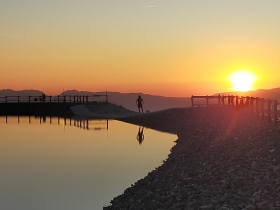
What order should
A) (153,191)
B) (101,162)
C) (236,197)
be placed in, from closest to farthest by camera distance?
(236,197) → (153,191) → (101,162)

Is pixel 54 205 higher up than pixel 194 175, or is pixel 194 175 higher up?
pixel 194 175

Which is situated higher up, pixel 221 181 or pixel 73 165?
pixel 221 181

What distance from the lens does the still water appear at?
1584 centimetres

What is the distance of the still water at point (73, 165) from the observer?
15.8m

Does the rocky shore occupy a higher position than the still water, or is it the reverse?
the rocky shore

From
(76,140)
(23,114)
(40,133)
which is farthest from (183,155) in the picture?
(23,114)

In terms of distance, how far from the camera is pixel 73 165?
76.1 feet

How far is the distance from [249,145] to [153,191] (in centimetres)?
548

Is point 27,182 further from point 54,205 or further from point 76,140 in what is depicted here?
point 76,140

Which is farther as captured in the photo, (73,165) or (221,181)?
(73,165)

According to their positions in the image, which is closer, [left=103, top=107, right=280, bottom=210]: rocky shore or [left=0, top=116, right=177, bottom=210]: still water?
[left=103, top=107, right=280, bottom=210]: rocky shore

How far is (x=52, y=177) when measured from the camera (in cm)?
2000

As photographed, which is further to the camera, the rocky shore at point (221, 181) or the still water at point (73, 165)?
the still water at point (73, 165)

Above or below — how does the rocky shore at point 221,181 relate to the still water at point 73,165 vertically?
above
